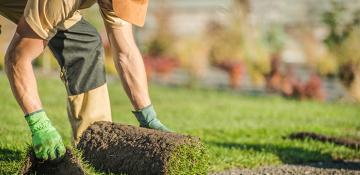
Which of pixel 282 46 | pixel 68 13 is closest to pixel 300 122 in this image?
pixel 68 13

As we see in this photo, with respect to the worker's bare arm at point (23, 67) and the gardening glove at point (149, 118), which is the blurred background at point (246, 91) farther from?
the gardening glove at point (149, 118)

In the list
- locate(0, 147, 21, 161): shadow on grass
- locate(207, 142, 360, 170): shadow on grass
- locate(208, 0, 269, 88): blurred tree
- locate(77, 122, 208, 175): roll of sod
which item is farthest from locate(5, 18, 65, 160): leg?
locate(208, 0, 269, 88): blurred tree

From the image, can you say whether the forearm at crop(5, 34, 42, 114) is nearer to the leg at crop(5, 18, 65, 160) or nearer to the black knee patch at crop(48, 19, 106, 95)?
the leg at crop(5, 18, 65, 160)

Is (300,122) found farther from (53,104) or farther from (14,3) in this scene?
(14,3)

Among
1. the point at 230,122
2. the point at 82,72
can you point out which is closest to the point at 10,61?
the point at 82,72

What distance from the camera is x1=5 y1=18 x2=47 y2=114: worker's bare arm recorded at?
4.59m

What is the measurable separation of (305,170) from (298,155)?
0.90 meters

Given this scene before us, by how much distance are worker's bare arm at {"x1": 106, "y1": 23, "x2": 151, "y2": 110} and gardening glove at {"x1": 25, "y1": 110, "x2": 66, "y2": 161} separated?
0.84 m

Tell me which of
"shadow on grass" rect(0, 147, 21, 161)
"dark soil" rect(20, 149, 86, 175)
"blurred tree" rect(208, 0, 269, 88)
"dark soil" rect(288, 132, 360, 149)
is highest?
"dark soil" rect(20, 149, 86, 175)

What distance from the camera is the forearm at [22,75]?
4590 millimetres

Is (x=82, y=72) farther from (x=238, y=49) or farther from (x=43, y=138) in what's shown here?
(x=238, y=49)

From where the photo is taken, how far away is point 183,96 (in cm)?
1560

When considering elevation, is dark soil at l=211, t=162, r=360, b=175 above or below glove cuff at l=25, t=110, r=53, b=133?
below

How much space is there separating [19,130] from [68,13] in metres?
3.37
